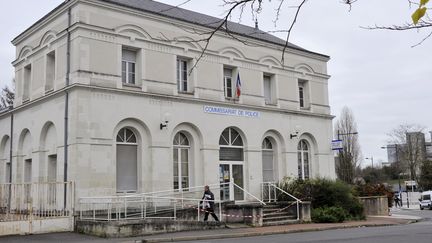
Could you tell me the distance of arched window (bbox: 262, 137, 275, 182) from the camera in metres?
28.1

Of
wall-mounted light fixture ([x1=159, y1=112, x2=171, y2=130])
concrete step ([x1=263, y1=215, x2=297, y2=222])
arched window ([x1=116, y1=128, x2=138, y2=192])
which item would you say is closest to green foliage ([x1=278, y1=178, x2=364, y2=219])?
concrete step ([x1=263, y1=215, x2=297, y2=222])

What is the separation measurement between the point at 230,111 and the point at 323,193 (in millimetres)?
6286

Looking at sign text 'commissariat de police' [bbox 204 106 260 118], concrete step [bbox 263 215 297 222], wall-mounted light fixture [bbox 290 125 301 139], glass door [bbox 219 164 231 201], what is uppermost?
sign text 'commissariat de police' [bbox 204 106 260 118]

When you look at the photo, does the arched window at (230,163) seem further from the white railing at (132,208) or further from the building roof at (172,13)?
the building roof at (172,13)

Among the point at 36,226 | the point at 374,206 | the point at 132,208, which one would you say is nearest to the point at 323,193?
the point at 374,206

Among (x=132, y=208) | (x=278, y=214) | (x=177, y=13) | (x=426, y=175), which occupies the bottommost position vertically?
(x=278, y=214)

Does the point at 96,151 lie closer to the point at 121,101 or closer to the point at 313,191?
the point at 121,101

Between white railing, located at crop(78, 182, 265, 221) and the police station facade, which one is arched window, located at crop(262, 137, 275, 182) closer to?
the police station facade

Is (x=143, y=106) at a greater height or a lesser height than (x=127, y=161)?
greater

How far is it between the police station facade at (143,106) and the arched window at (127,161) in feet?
0.16

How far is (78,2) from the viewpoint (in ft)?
69.9

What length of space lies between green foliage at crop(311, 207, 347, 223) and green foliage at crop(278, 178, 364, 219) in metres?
0.75

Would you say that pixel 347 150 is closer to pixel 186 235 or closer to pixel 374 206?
pixel 374 206

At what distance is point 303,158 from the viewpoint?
30406 millimetres
